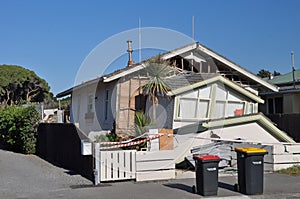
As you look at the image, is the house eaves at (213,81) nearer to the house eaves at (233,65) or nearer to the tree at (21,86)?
the house eaves at (233,65)

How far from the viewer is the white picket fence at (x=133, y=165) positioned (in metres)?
10.7

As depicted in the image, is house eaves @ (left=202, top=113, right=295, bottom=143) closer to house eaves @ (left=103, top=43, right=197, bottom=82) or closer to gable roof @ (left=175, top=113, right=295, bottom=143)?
gable roof @ (left=175, top=113, right=295, bottom=143)

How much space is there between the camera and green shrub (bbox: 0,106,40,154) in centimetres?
1866

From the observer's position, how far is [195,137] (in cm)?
1348

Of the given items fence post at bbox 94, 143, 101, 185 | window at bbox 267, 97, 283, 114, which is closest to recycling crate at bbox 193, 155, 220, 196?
fence post at bbox 94, 143, 101, 185

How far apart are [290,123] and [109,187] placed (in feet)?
43.1

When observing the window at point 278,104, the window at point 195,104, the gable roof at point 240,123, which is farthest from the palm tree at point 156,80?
the window at point 278,104

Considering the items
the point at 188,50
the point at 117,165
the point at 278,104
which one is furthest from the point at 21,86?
the point at 117,165

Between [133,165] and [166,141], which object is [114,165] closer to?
[133,165]

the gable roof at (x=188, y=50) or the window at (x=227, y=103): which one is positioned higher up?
the gable roof at (x=188, y=50)

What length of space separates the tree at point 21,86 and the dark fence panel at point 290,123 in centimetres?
3723

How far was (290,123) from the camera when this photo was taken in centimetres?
2039

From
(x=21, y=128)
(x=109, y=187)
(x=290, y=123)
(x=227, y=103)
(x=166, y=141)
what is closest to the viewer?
(x=109, y=187)

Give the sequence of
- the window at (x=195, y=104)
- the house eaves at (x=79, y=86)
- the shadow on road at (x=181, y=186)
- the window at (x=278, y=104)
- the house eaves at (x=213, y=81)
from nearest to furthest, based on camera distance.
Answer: the shadow on road at (x=181, y=186)
the house eaves at (x=213, y=81)
the window at (x=195, y=104)
the house eaves at (x=79, y=86)
the window at (x=278, y=104)
